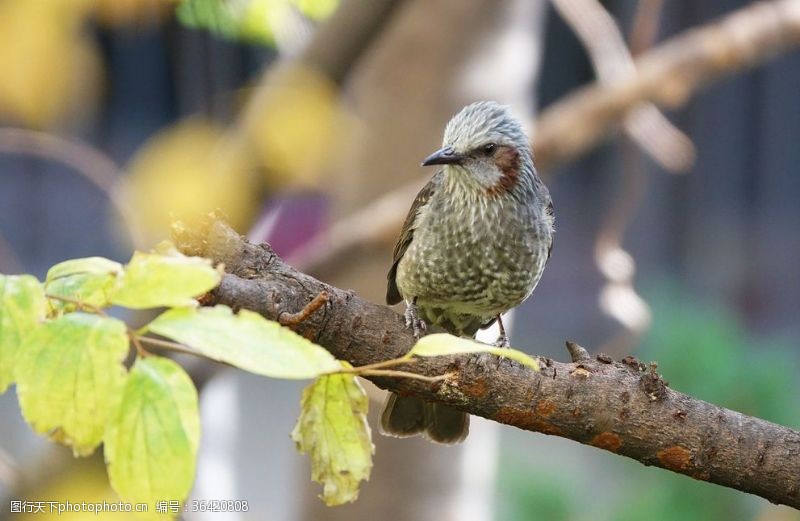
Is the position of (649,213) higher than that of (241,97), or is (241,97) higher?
(649,213)

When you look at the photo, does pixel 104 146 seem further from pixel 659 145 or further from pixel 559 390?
pixel 559 390

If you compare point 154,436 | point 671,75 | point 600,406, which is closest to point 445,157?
point 600,406

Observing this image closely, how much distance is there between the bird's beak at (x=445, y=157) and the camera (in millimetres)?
2454

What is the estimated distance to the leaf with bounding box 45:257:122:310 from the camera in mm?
1119

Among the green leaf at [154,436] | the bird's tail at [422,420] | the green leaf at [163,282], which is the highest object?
the bird's tail at [422,420]

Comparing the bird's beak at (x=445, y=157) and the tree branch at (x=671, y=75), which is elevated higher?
the tree branch at (x=671, y=75)

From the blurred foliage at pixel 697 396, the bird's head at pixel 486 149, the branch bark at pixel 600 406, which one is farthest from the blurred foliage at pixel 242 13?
the blurred foliage at pixel 697 396

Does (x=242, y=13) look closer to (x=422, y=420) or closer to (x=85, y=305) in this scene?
(x=422, y=420)

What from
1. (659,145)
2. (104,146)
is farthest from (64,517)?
(104,146)

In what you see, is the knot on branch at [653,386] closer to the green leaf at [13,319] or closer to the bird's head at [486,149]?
the bird's head at [486,149]

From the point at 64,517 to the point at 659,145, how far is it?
8.31 feet

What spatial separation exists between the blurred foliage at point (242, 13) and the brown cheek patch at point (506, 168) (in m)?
0.68

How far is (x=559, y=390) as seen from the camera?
1888 mm

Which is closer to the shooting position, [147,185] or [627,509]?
[147,185]
